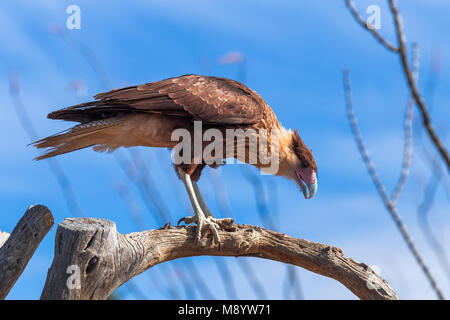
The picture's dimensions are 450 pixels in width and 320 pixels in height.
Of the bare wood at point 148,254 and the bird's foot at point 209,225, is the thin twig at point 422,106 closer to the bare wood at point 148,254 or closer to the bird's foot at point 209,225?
the bare wood at point 148,254

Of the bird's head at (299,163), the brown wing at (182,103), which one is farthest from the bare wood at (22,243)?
the bird's head at (299,163)

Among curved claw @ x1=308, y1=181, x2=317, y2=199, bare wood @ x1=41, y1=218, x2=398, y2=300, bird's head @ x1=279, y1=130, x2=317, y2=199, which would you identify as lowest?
bare wood @ x1=41, y1=218, x2=398, y2=300

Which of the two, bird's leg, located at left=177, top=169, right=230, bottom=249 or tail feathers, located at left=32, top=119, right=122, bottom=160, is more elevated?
tail feathers, located at left=32, top=119, right=122, bottom=160

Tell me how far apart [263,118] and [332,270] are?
5.42 feet

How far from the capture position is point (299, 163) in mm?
5129

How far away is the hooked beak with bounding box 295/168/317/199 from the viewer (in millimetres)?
5055

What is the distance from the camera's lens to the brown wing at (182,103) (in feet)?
14.0

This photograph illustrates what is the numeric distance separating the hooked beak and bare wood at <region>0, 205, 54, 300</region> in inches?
102

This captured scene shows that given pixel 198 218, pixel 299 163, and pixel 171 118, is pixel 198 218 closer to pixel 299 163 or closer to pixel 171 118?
pixel 171 118

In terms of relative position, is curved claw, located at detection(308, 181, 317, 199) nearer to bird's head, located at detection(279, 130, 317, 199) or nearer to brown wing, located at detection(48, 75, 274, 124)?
bird's head, located at detection(279, 130, 317, 199)

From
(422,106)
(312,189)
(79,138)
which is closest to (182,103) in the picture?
(79,138)

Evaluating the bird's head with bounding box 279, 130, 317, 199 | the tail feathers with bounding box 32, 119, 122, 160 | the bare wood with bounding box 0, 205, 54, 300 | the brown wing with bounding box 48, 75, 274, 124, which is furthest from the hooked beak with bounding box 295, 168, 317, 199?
the bare wood with bounding box 0, 205, 54, 300

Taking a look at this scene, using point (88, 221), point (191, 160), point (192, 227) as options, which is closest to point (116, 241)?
point (88, 221)

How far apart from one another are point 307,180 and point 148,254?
84.0 inches
